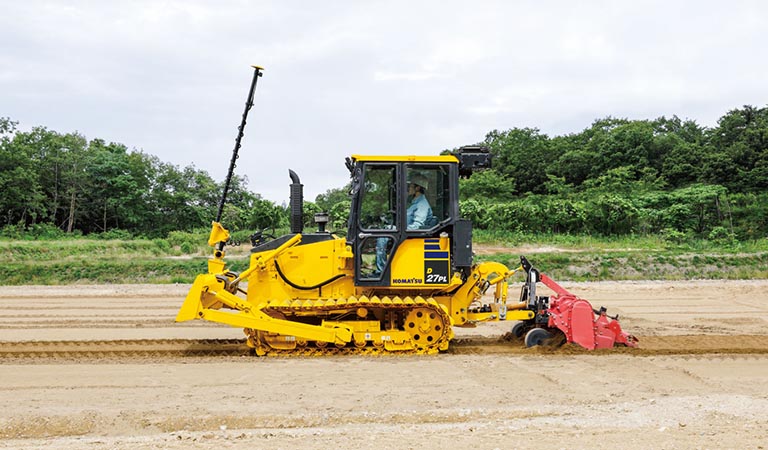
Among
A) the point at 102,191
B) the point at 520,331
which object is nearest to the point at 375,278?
the point at 520,331

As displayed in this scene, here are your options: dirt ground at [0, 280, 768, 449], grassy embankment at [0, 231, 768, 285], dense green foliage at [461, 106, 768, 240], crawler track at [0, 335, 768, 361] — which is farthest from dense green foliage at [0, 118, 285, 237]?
dirt ground at [0, 280, 768, 449]

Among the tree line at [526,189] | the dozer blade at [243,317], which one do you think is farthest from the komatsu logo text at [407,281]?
the tree line at [526,189]

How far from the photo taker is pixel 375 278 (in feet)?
27.4

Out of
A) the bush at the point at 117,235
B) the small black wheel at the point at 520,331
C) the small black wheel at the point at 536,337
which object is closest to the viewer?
the small black wheel at the point at 536,337

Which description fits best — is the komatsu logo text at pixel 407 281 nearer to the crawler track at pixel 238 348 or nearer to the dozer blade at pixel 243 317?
the dozer blade at pixel 243 317

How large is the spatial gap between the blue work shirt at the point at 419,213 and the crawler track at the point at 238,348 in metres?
1.83

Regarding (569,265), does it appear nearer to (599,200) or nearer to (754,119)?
(599,200)

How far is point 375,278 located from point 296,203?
1.54 metres

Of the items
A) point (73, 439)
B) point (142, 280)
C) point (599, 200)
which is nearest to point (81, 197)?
point (142, 280)

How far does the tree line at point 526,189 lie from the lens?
34312mm

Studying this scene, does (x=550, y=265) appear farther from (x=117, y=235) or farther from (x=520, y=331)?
(x=117, y=235)

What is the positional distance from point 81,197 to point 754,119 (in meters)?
51.2

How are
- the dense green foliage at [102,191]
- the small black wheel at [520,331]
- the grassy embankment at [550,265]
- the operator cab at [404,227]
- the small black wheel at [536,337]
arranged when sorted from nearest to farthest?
the operator cab at [404,227] → the small black wheel at [536,337] → the small black wheel at [520,331] → the grassy embankment at [550,265] → the dense green foliage at [102,191]

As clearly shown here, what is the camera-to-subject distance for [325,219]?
888cm
